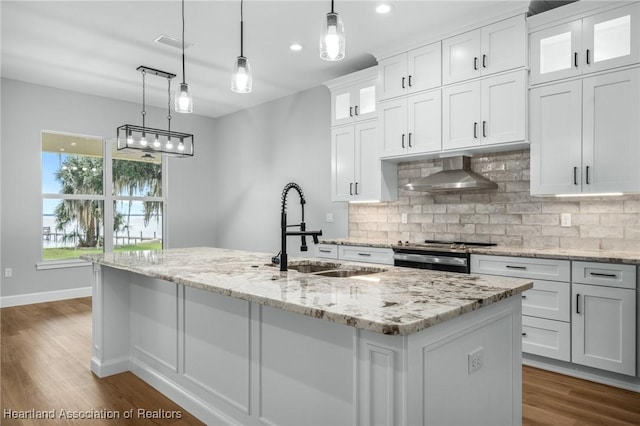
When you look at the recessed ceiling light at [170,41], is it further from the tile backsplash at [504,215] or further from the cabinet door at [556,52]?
the cabinet door at [556,52]

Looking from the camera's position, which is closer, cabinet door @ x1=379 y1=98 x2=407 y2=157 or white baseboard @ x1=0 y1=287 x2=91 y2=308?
cabinet door @ x1=379 y1=98 x2=407 y2=157

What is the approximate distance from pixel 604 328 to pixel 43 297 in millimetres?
6285

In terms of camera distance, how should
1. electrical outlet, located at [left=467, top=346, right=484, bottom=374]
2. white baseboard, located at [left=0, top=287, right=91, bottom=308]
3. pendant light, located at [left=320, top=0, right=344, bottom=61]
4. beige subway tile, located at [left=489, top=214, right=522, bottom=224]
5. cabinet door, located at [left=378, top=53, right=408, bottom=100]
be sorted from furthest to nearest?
white baseboard, located at [left=0, top=287, right=91, bottom=308], cabinet door, located at [left=378, top=53, right=408, bottom=100], beige subway tile, located at [left=489, top=214, right=522, bottom=224], pendant light, located at [left=320, top=0, right=344, bottom=61], electrical outlet, located at [left=467, top=346, right=484, bottom=374]

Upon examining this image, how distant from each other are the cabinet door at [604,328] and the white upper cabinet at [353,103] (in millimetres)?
2688

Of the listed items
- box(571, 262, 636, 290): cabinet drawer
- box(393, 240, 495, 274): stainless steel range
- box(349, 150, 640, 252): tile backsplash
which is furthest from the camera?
box(393, 240, 495, 274): stainless steel range

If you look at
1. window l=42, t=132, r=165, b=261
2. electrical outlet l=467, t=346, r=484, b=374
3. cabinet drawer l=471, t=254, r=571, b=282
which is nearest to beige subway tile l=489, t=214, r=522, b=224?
cabinet drawer l=471, t=254, r=571, b=282

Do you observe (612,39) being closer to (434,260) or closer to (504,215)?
(504,215)

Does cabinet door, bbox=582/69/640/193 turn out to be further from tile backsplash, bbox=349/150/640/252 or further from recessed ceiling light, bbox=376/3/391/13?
recessed ceiling light, bbox=376/3/391/13

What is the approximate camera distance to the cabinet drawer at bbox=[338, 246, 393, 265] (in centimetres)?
414

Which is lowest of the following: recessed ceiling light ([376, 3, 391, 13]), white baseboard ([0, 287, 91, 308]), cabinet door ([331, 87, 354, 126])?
white baseboard ([0, 287, 91, 308])

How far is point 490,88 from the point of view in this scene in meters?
3.60

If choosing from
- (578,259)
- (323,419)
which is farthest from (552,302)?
(323,419)

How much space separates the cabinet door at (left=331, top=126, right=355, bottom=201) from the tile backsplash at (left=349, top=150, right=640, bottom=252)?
425mm

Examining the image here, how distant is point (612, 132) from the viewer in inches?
120
